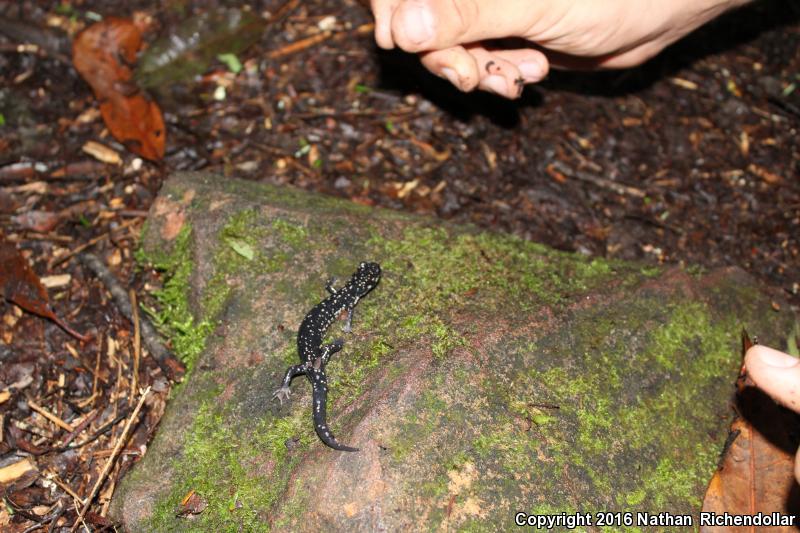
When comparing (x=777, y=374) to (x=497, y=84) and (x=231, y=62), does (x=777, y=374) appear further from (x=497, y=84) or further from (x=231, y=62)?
(x=231, y=62)

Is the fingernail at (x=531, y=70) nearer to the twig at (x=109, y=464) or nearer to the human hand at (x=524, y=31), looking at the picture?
the human hand at (x=524, y=31)

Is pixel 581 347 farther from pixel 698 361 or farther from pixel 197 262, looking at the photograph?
pixel 197 262

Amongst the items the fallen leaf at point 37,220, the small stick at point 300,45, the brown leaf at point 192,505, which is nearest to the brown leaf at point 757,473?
the brown leaf at point 192,505

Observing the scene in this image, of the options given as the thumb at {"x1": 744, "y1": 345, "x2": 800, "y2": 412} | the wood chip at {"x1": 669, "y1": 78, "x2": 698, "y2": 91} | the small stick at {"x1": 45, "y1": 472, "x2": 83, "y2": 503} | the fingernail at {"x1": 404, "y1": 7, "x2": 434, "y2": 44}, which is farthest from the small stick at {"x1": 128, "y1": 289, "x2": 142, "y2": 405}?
the wood chip at {"x1": 669, "y1": 78, "x2": 698, "y2": 91}

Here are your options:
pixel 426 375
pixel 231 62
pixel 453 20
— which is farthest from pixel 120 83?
pixel 426 375

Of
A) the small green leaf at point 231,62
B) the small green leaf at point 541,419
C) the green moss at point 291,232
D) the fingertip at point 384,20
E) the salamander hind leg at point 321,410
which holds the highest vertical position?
the fingertip at point 384,20

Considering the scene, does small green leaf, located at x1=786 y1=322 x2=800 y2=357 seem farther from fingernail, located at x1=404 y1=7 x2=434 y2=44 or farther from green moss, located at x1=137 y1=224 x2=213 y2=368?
green moss, located at x1=137 y1=224 x2=213 y2=368
